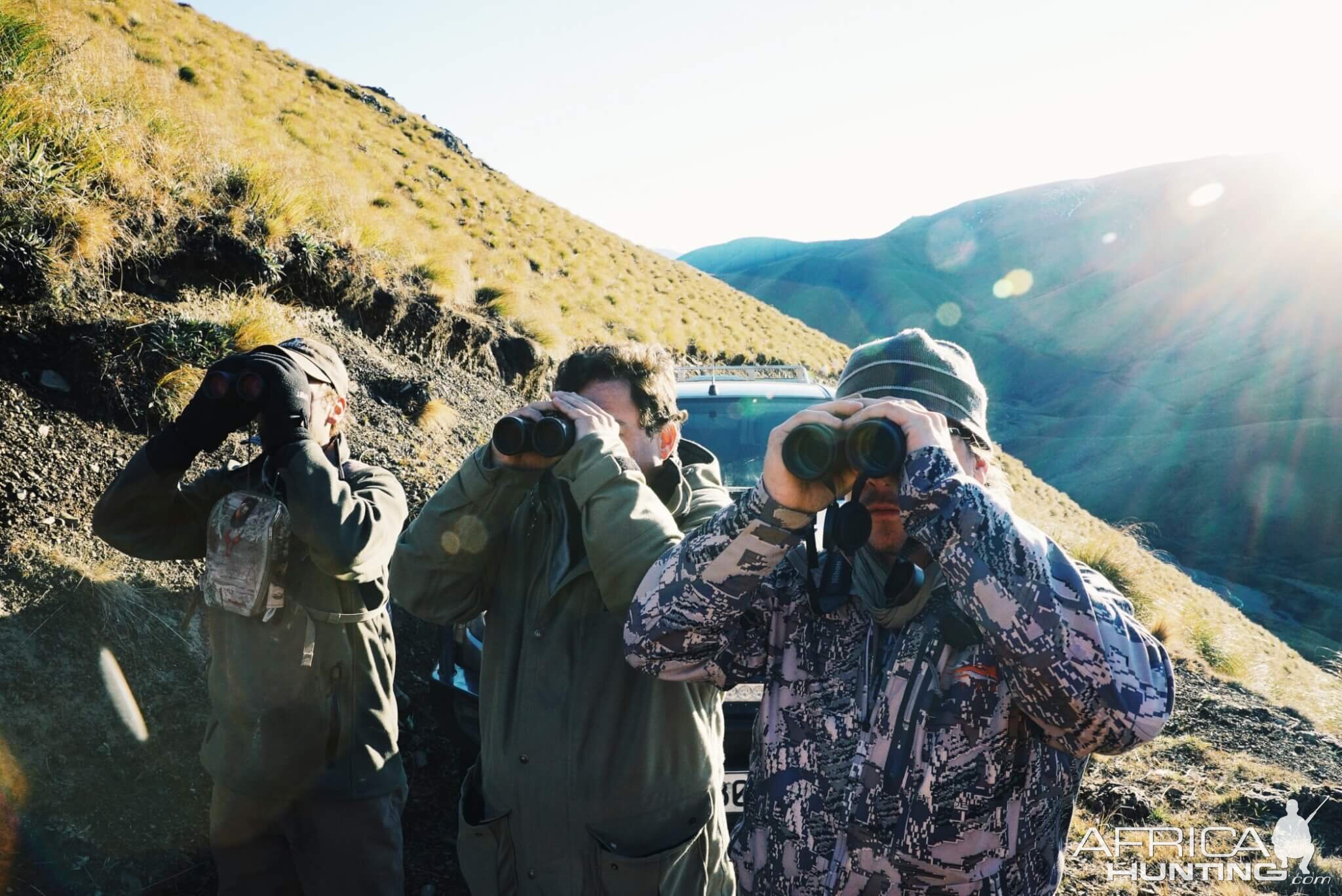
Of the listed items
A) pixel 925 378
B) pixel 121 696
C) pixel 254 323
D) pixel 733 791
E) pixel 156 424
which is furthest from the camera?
pixel 254 323

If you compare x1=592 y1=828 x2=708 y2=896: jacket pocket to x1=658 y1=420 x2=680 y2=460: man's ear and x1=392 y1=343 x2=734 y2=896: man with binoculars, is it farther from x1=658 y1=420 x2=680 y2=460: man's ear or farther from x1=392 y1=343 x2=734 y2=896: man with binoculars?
x1=658 y1=420 x2=680 y2=460: man's ear

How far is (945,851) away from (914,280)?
414ft

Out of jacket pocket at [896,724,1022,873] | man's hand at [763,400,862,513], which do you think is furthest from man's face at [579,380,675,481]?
jacket pocket at [896,724,1022,873]

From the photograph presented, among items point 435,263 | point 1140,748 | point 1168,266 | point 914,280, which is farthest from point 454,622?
point 914,280

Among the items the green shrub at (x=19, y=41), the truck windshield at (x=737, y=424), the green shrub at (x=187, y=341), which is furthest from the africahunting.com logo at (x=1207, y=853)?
the green shrub at (x=19, y=41)

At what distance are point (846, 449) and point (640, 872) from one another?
110 cm

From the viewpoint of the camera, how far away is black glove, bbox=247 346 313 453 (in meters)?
2.17

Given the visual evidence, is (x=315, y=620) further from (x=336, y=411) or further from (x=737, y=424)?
(x=737, y=424)

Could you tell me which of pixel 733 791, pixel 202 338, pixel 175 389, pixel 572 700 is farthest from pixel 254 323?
pixel 572 700

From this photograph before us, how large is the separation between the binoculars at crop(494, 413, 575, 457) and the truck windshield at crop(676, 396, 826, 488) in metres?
3.12

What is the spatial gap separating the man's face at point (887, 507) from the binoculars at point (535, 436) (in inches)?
29.8

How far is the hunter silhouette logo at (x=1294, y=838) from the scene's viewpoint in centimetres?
388

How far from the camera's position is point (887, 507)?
1532mm

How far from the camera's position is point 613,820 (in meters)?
1.84
